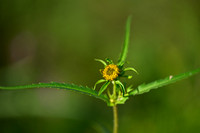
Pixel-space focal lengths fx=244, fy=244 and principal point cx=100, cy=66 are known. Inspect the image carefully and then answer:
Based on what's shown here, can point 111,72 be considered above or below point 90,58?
below

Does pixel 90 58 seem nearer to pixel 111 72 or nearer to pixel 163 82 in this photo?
pixel 111 72

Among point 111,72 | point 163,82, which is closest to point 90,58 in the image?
point 111,72

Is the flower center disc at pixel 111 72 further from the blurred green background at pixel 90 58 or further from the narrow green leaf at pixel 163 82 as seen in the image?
the blurred green background at pixel 90 58

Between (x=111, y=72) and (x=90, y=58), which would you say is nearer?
(x=111, y=72)

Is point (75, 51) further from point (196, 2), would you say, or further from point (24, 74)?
point (196, 2)

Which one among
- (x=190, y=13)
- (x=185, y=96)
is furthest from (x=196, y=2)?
(x=185, y=96)

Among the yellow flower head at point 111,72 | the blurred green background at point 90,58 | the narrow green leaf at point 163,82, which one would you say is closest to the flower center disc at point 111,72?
the yellow flower head at point 111,72

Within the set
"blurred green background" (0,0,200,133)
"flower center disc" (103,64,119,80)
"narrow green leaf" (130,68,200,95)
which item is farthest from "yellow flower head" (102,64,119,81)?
"blurred green background" (0,0,200,133)
